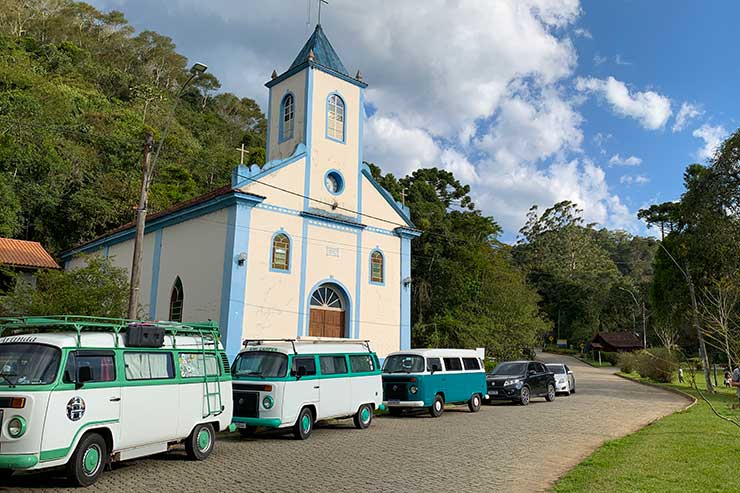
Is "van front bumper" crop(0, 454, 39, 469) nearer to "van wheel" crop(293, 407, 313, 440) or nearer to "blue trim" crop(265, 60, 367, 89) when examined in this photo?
"van wheel" crop(293, 407, 313, 440)

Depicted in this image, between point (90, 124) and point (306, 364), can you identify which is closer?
point (306, 364)

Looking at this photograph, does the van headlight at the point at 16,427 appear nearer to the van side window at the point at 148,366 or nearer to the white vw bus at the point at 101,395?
the white vw bus at the point at 101,395

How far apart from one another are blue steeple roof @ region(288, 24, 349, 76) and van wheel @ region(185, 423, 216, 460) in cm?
1754

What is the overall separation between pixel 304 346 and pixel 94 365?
18.7ft

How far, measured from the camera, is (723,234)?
88.9ft

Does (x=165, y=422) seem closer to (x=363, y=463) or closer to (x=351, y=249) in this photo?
(x=363, y=463)

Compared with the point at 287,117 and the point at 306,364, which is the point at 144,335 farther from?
the point at 287,117

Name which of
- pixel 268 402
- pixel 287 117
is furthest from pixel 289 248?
pixel 268 402

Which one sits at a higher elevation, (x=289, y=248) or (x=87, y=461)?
(x=289, y=248)

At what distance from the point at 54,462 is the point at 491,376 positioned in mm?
17264

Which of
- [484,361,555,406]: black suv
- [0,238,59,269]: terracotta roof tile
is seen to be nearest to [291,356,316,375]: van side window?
[484,361,555,406]: black suv

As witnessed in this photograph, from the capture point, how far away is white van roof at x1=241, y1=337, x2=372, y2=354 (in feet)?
42.8

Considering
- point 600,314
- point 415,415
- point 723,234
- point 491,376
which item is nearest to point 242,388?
point 415,415

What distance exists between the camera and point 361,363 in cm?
1495
